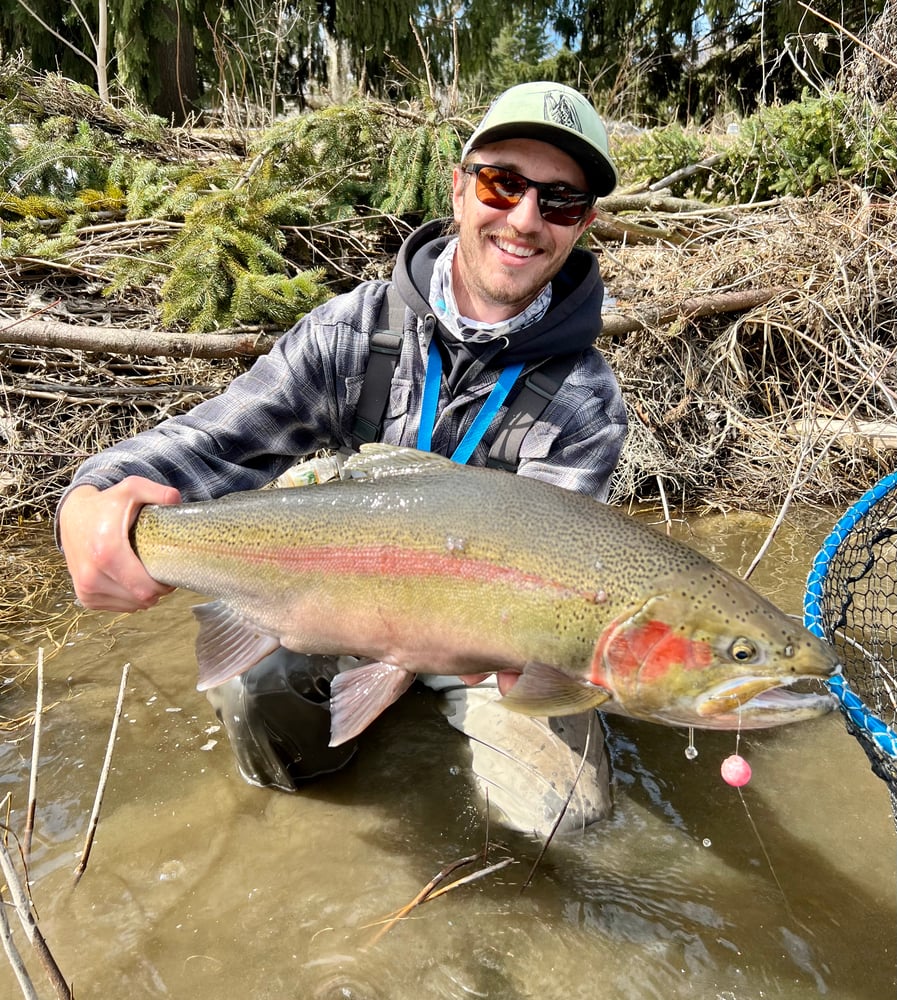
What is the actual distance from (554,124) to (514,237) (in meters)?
0.43

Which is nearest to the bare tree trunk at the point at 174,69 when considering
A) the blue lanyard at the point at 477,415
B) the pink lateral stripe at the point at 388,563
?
the blue lanyard at the point at 477,415

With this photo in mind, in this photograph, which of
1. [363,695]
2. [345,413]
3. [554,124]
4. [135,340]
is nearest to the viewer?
[363,695]

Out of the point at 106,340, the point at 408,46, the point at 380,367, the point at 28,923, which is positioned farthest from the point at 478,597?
the point at 408,46

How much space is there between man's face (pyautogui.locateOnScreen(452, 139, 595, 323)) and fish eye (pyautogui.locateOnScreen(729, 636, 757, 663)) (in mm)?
1702

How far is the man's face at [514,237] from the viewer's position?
285cm

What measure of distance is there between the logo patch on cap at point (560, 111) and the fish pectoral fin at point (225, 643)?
7.08ft

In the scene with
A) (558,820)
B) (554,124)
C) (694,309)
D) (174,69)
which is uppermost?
(174,69)

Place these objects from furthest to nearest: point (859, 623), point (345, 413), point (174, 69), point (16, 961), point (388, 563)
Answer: point (174, 69)
point (859, 623)
point (345, 413)
point (388, 563)
point (16, 961)

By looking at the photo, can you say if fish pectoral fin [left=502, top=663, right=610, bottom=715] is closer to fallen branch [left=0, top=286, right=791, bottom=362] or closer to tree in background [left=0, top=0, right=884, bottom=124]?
fallen branch [left=0, top=286, right=791, bottom=362]

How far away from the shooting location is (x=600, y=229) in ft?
22.5

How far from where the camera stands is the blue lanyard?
2.84 metres

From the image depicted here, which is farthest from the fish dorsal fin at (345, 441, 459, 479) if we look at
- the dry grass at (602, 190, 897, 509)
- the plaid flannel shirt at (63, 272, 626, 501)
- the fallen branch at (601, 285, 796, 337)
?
the fallen branch at (601, 285, 796, 337)

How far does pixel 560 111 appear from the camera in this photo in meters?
2.72

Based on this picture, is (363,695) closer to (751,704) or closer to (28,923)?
(28,923)
